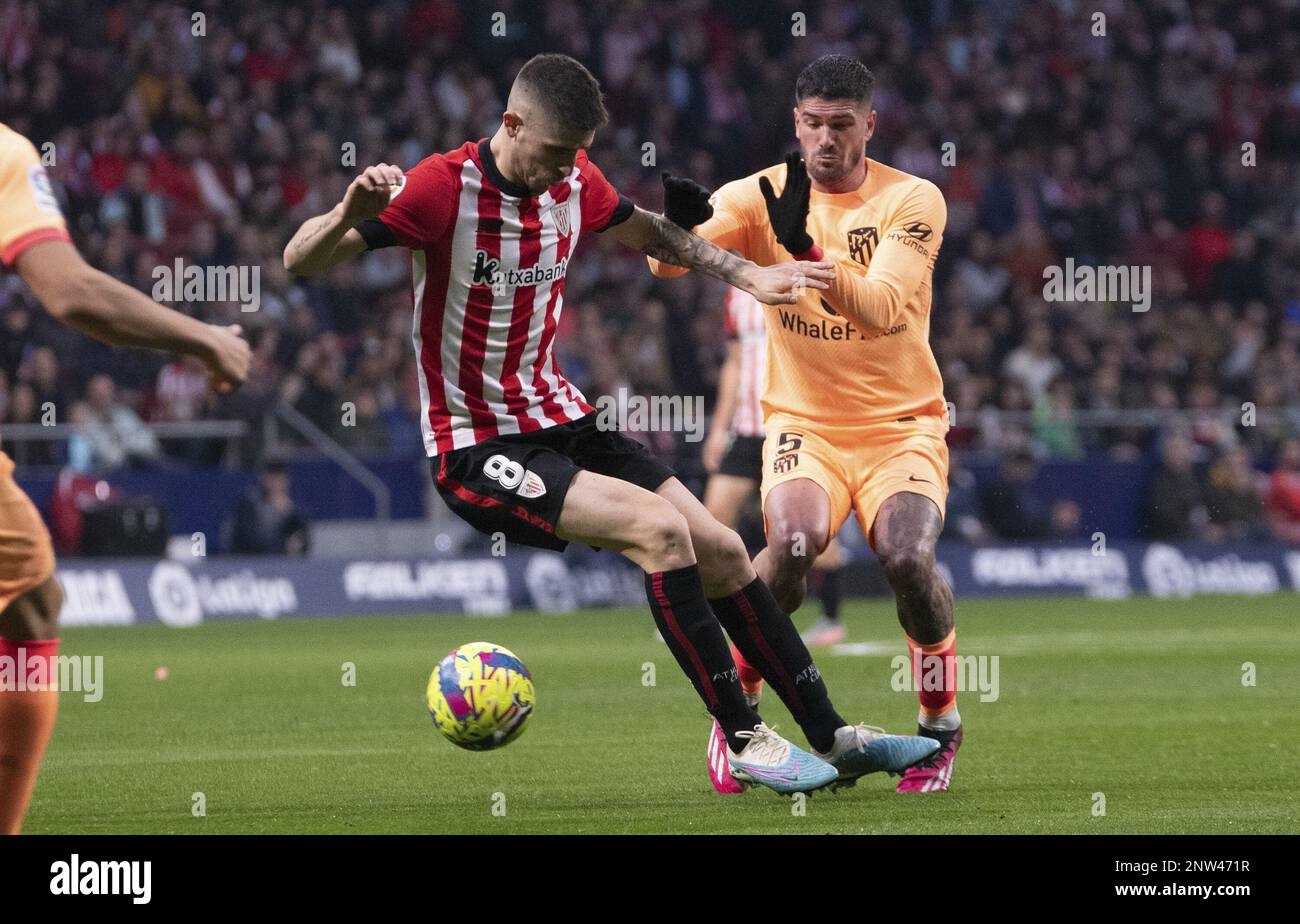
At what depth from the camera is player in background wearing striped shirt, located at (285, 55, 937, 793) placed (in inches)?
256

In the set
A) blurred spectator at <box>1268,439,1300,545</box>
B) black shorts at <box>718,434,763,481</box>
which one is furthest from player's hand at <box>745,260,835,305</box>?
blurred spectator at <box>1268,439,1300,545</box>

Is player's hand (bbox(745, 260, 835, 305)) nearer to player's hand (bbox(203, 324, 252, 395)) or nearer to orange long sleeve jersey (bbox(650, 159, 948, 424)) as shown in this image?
orange long sleeve jersey (bbox(650, 159, 948, 424))

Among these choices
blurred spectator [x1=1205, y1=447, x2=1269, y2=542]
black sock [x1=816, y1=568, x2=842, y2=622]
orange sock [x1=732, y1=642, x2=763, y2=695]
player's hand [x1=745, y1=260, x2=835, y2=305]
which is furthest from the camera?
blurred spectator [x1=1205, y1=447, x2=1269, y2=542]

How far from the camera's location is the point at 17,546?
192 inches

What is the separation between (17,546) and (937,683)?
3.66 meters

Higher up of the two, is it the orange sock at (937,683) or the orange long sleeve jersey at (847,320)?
the orange long sleeve jersey at (847,320)

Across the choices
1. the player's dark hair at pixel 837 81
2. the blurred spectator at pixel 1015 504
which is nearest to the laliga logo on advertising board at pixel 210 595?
the blurred spectator at pixel 1015 504

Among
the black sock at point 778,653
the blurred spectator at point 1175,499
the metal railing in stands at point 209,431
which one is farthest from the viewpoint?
the blurred spectator at point 1175,499

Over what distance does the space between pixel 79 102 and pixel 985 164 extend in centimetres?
1002

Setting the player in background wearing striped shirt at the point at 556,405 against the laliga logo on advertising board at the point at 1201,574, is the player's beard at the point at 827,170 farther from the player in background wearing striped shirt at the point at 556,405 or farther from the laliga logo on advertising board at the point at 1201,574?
the laliga logo on advertising board at the point at 1201,574

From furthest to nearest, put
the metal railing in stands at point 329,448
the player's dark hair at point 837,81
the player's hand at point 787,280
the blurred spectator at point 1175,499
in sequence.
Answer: the blurred spectator at point 1175,499 < the metal railing in stands at point 329,448 < the player's dark hair at point 837,81 < the player's hand at point 787,280

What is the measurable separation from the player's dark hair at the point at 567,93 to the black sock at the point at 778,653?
5.64 feet

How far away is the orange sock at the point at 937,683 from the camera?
737cm
